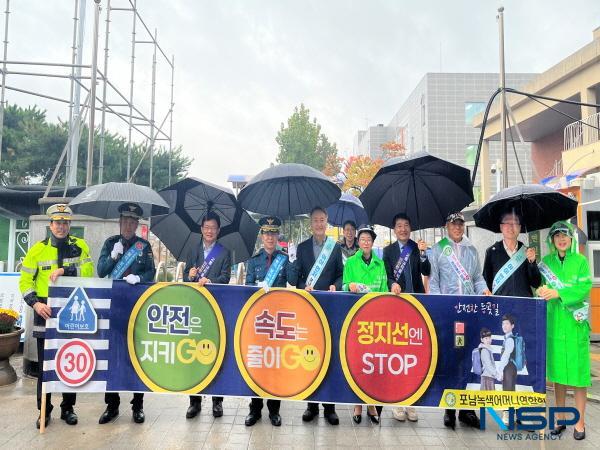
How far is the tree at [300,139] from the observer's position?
3422cm

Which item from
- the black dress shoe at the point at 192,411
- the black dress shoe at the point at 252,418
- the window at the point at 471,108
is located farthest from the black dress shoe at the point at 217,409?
the window at the point at 471,108

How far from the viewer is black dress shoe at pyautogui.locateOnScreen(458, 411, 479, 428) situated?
4.18 meters

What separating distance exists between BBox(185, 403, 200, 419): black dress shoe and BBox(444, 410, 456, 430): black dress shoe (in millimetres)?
2359

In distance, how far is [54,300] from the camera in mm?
4031

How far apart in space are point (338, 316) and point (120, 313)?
1.96 m

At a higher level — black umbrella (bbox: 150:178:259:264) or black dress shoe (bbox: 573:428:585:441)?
black umbrella (bbox: 150:178:259:264)

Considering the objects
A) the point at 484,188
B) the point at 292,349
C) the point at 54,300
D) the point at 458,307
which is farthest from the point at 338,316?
the point at 484,188

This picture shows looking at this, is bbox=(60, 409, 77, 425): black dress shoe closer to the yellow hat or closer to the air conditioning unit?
the yellow hat

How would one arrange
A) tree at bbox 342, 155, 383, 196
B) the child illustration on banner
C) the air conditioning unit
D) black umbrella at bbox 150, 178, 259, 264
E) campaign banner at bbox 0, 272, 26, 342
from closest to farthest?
the child illustration on banner, black umbrella at bbox 150, 178, 259, 264, campaign banner at bbox 0, 272, 26, 342, the air conditioning unit, tree at bbox 342, 155, 383, 196

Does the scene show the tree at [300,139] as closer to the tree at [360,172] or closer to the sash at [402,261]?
the tree at [360,172]

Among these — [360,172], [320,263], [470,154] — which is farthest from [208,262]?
[470,154]

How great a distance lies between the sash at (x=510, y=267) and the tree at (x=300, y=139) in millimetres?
30151

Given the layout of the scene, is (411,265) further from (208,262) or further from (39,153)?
(39,153)

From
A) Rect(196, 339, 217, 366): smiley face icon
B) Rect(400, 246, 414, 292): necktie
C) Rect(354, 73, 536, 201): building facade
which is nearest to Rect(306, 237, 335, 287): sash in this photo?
Rect(400, 246, 414, 292): necktie
